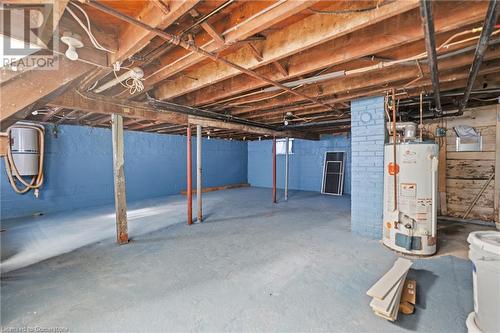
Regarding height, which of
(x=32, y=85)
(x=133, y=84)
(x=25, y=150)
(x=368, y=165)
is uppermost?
(x=133, y=84)

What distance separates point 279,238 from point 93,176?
514 centimetres

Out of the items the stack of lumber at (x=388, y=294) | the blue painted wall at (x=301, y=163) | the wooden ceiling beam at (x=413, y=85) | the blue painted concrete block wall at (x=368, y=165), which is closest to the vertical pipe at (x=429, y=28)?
the wooden ceiling beam at (x=413, y=85)

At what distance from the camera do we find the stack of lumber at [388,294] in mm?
1612

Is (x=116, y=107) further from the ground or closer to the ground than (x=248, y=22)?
closer to the ground

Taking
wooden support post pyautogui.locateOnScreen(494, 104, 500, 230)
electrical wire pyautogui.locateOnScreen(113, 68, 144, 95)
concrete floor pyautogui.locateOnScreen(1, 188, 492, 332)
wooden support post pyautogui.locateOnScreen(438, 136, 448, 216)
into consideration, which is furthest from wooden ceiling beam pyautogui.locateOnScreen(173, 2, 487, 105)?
wooden support post pyautogui.locateOnScreen(438, 136, 448, 216)

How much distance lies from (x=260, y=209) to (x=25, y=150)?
5.06m

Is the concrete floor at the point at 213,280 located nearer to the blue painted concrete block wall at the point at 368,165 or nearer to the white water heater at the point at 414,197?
the white water heater at the point at 414,197

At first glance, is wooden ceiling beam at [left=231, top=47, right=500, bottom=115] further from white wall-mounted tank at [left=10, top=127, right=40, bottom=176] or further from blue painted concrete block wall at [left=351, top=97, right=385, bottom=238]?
white wall-mounted tank at [left=10, top=127, right=40, bottom=176]

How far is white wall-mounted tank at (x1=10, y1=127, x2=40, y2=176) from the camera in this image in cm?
446

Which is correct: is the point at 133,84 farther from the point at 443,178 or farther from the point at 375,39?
the point at 443,178

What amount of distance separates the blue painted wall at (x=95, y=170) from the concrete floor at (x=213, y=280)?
133cm

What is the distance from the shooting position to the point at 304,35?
1775mm

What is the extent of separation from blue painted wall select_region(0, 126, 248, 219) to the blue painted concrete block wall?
5.75 m

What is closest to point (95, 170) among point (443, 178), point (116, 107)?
point (116, 107)
